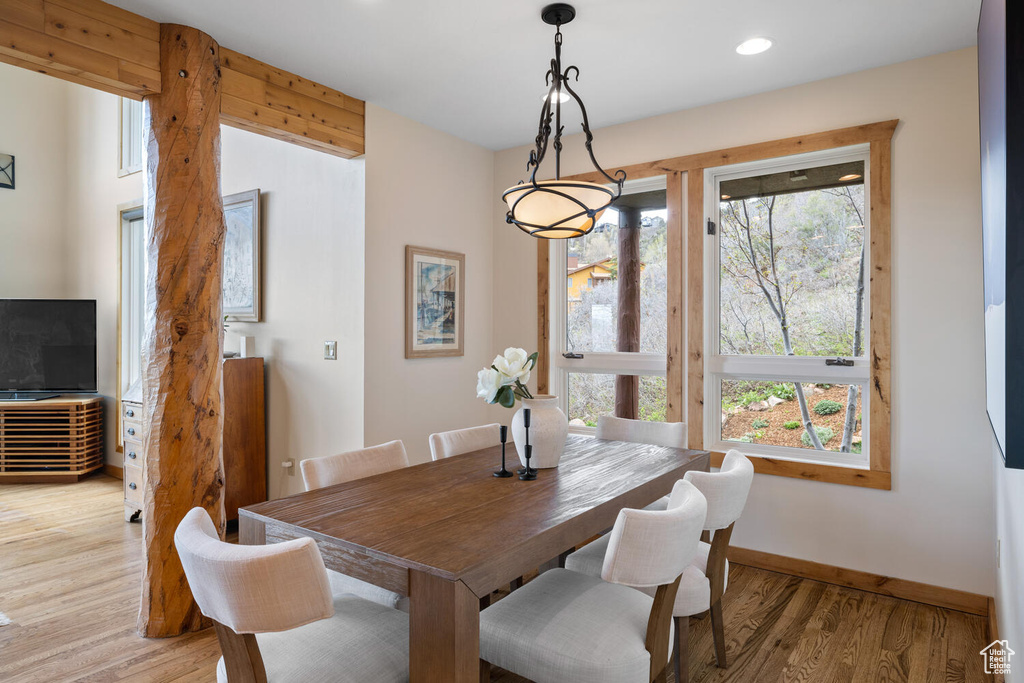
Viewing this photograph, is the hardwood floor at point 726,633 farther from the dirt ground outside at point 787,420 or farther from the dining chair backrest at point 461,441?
the dining chair backrest at point 461,441

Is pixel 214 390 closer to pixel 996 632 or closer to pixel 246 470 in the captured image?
pixel 246 470

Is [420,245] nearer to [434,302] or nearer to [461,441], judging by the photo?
[434,302]

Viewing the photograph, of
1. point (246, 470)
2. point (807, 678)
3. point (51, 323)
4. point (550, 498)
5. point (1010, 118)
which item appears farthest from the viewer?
point (51, 323)

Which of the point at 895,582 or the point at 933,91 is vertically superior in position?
the point at 933,91

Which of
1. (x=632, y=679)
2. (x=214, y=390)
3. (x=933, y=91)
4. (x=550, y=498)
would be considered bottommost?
(x=632, y=679)

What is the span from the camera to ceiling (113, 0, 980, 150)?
2426 millimetres

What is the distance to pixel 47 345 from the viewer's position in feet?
16.7

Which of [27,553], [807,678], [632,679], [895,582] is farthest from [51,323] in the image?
[895,582]

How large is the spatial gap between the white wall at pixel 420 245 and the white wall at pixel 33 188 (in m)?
4.04

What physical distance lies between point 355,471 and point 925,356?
2.72 meters

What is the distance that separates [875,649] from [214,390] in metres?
3.08

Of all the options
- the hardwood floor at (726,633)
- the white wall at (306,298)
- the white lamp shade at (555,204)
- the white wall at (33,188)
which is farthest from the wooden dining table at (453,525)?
the white wall at (33,188)

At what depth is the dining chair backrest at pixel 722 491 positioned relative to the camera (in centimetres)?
182

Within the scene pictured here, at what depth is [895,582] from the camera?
2.89 metres
